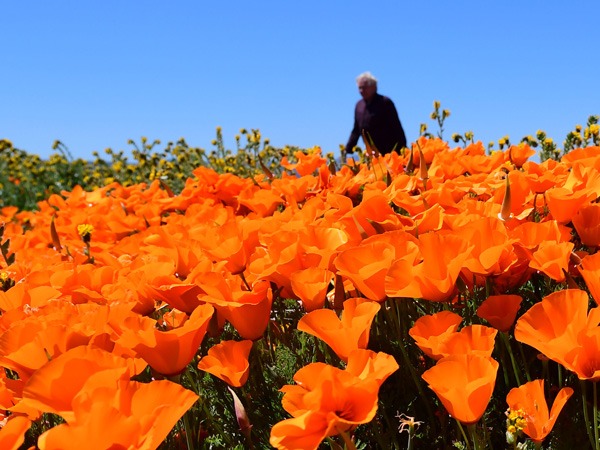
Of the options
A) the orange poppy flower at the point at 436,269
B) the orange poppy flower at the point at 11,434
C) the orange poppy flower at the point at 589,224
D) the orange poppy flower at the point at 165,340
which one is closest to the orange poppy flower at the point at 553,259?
the orange poppy flower at the point at 436,269

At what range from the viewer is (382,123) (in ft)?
26.0

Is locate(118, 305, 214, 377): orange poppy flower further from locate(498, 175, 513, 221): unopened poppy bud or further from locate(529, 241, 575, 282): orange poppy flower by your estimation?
locate(498, 175, 513, 221): unopened poppy bud

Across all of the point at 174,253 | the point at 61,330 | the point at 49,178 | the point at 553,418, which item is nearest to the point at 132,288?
the point at 174,253

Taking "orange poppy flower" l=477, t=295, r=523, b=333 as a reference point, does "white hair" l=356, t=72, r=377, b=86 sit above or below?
above

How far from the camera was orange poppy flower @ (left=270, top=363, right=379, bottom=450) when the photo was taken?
86 cm

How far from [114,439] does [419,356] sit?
0.76m

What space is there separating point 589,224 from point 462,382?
2.13ft

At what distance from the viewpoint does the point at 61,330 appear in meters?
1.10

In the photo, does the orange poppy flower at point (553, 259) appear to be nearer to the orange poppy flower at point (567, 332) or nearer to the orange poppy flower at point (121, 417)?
the orange poppy flower at point (567, 332)

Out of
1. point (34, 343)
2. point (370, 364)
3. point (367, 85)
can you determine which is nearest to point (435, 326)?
point (370, 364)

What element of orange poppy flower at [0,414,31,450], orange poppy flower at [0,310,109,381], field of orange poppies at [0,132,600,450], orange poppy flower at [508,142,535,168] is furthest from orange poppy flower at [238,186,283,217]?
orange poppy flower at [0,414,31,450]

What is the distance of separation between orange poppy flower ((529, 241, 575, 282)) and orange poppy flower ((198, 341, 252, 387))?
0.53 m

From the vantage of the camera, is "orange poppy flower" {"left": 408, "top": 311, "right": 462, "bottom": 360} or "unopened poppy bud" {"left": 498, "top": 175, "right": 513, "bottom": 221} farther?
"unopened poppy bud" {"left": 498, "top": 175, "right": 513, "bottom": 221}

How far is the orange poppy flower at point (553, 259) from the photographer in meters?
1.17
